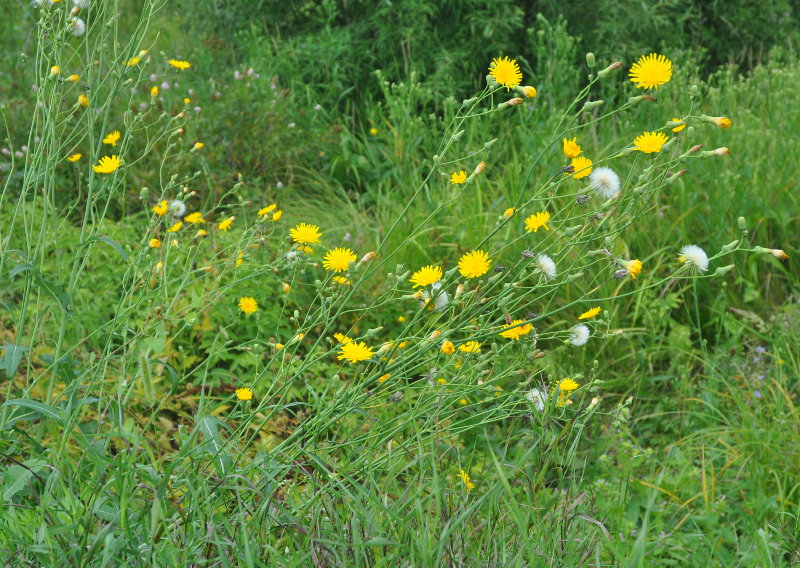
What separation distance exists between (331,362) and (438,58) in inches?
122

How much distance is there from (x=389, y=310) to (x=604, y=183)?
63.3 inches

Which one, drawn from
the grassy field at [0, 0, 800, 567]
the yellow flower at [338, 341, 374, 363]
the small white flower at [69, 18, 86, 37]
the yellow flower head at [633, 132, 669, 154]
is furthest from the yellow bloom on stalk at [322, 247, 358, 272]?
the small white flower at [69, 18, 86, 37]

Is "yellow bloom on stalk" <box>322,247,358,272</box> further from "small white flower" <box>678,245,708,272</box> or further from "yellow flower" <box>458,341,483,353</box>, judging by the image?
"small white flower" <box>678,245,708,272</box>

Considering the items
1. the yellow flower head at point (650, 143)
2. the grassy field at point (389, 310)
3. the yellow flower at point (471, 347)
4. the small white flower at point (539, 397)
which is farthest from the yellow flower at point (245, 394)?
the yellow flower head at point (650, 143)

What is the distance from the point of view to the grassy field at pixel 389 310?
5.50 ft

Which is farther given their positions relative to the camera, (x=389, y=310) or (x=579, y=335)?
(x=389, y=310)

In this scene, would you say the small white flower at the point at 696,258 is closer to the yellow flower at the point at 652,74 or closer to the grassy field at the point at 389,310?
the grassy field at the point at 389,310

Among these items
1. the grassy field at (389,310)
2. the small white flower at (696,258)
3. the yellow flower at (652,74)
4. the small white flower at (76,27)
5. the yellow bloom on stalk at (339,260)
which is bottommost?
the grassy field at (389,310)

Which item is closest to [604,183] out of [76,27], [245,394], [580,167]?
[580,167]

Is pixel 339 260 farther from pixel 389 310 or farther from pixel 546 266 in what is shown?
pixel 389 310

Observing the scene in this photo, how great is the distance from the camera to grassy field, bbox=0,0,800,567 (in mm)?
1677

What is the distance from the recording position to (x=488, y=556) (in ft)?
5.27

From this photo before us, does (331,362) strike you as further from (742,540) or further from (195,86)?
(195,86)

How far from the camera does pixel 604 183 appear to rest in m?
1.95
